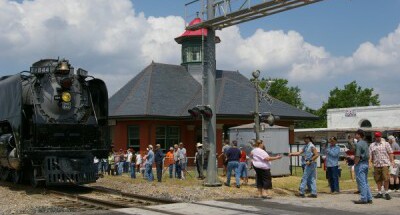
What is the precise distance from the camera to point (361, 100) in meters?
87.9

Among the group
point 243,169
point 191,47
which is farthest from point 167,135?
point 243,169

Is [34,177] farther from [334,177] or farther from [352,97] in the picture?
[352,97]

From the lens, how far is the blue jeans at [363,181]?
1233 centimetres

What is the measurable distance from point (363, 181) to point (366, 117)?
4609 centimetres

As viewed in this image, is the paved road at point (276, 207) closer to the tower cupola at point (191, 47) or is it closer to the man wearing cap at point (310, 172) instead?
the man wearing cap at point (310, 172)

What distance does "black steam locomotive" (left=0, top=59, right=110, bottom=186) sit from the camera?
1500cm

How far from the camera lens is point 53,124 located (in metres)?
15.5

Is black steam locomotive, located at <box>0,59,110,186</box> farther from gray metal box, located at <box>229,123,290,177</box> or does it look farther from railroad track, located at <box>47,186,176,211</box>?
gray metal box, located at <box>229,123,290,177</box>

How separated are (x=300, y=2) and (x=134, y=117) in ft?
57.3

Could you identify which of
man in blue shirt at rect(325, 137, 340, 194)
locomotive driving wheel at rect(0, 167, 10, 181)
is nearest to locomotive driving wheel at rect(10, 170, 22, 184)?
locomotive driving wheel at rect(0, 167, 10, 181)

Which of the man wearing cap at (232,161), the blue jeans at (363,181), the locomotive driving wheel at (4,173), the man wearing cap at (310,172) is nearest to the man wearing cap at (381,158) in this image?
the blue jeans at (363,181)

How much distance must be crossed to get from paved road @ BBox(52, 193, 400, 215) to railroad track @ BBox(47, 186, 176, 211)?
0.83 meters

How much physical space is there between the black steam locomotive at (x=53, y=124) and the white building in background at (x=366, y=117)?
42.3 m

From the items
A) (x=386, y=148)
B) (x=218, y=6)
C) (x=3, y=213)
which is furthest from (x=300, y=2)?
(x=3, y=213)
